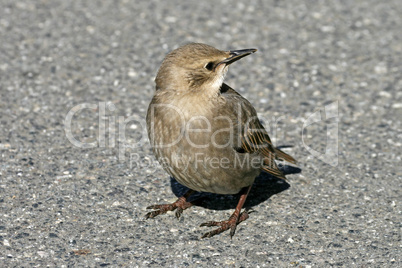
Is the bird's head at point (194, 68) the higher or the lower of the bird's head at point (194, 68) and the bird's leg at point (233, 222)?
the higher

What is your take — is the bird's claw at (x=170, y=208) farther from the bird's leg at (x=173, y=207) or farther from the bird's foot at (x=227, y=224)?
the bird's foot at (x=227, y=224)

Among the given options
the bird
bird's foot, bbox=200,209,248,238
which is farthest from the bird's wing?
bird's foot, bbox=200,209,248,238

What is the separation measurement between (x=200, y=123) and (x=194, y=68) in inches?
18.2

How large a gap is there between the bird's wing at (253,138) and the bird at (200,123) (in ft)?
0.17

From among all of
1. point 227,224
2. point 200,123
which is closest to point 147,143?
point 227,224

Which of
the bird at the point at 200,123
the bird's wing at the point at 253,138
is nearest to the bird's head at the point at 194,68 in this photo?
the bird at the point at 200,123

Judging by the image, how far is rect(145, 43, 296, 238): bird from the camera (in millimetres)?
4750

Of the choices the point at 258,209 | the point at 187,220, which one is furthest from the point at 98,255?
the point at 258,209

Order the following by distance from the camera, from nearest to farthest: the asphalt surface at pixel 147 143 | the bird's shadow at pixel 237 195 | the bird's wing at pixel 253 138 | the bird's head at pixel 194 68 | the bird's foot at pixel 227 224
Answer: the bird's head at pixel 194 68 < the asphalt surface at pixel 147 143 < the bird's foot at pixel 227 224 < the bird's wing at pixel 253 138 < the bird's shadow at pixel 237 195

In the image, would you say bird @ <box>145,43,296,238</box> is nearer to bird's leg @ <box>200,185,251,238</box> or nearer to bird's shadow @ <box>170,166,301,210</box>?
bird's leg @ <box>200,185,251,238</box>

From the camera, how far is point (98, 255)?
471 centimetres

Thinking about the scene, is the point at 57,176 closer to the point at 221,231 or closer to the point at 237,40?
the point at 221,231

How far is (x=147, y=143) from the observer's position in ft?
21.9

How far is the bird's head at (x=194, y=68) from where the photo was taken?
187 inches
